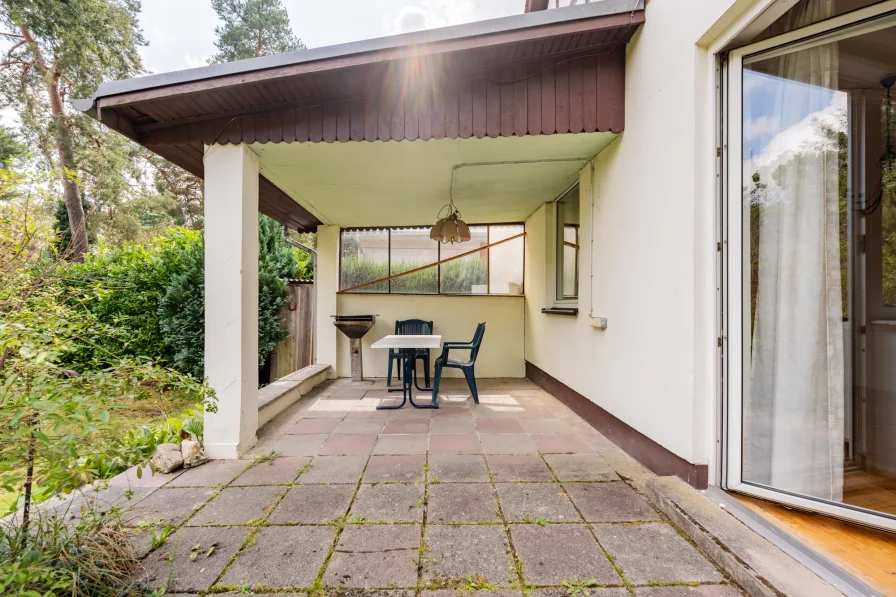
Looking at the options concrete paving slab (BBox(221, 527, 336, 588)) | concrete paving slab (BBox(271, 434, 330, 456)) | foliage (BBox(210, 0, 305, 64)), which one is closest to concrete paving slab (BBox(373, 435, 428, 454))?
concrete paving slab (BBox(271, 434, 330, 456))

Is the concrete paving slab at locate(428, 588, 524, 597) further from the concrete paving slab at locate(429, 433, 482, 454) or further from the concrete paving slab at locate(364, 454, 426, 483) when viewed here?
the concrete paving slab at locate(429, 433, 482, 454)

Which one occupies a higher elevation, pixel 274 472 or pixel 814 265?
pixel 814 265

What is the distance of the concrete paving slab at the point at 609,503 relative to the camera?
1849 millimetres

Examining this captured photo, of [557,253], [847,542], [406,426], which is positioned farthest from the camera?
[557,253]

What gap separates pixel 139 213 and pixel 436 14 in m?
9.90

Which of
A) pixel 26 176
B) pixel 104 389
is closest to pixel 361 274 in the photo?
pixel 26 176

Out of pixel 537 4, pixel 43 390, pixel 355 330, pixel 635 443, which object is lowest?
pixel 635 443

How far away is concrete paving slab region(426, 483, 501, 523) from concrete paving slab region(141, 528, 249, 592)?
0.88 m

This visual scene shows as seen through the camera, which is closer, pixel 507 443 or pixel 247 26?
pixel 507 443

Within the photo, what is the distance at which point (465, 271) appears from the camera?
5629mm

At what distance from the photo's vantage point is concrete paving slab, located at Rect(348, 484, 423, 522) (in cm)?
186

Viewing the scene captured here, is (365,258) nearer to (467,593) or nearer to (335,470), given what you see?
(335,470)

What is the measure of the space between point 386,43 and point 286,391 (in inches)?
128

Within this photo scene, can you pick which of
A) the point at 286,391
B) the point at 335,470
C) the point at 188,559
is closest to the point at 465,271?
the point at 286,391
